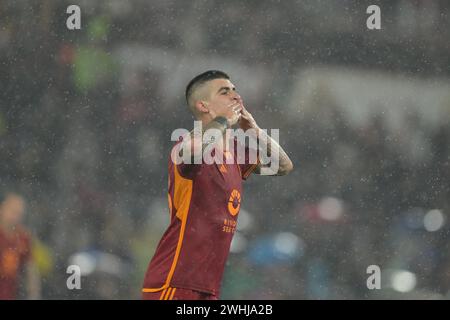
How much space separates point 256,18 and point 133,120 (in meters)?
1.71

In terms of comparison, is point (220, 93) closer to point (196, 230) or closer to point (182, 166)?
point (182, 166)

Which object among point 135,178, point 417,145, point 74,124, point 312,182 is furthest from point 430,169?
point 74,124

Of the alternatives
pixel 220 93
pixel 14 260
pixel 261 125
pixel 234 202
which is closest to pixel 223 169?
pixel 234 202

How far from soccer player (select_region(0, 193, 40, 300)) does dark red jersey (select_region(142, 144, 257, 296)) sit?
343 cm

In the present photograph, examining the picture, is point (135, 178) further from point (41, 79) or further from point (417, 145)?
point (417, 145)

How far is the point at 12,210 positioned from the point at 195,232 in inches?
169

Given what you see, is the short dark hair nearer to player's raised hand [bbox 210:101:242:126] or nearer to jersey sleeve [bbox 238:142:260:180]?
player's raised hand [bbox 210:101:242:126]

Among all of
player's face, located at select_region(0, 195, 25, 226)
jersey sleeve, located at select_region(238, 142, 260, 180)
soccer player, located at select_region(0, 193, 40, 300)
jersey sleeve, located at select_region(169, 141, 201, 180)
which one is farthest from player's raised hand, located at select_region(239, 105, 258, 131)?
player's face, located at select_region(0, 195, 25, 226)

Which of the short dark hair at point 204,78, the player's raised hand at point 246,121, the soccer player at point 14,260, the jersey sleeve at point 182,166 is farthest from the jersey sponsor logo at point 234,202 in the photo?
the soccer player at point 14,260

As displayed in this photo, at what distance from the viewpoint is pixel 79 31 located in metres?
9.29

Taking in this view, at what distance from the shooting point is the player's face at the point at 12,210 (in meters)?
8.31

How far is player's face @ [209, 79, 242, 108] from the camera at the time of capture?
4836 millimetres

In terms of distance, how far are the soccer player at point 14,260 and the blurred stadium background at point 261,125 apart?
A: 28 centimetres

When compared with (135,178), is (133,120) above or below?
above
